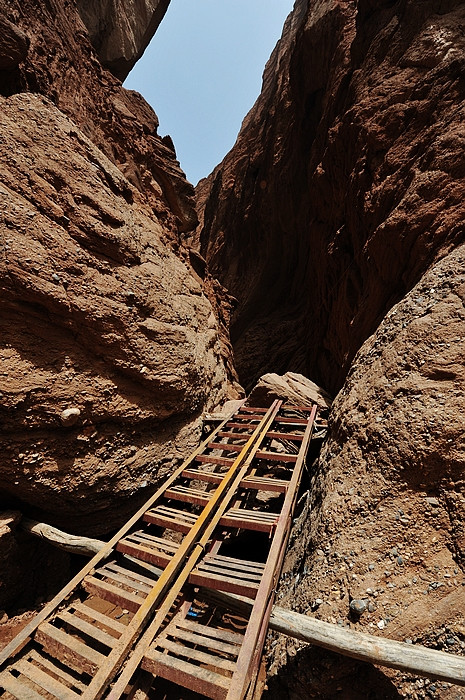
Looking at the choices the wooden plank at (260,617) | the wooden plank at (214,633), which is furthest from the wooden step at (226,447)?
the wooden plank at (214,633)

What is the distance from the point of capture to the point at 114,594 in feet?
10.2

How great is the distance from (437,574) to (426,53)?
9.42 metres

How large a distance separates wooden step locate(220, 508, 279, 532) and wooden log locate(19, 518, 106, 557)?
1.50m

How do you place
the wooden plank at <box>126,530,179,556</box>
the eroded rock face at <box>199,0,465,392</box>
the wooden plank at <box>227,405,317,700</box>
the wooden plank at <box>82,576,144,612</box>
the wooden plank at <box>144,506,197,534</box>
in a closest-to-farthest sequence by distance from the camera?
the wooden plank at <box>227,405,317,700</box> < the wooden plank at <box>82,576,144,612</box> < the wooden plank at <box>126,530,179,556</box> < the wooden plank at <box>144,506,197,534</box> < the eroded rock face at <box>199,0,465,392</box>

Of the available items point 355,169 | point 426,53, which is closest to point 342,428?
point 355,169

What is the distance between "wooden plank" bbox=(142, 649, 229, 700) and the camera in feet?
7.71

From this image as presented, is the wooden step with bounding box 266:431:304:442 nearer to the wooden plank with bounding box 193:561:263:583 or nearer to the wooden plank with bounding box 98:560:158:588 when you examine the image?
the wooden plank with bounding box 193:561:263:583

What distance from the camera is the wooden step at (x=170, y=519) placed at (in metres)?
3.99

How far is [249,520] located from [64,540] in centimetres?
237

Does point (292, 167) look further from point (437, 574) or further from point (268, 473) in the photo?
point (437, 574)

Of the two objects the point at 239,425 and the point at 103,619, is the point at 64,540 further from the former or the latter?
the point at 239,425

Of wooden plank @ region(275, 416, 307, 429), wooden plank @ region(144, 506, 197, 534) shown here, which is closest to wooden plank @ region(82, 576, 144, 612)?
wooden plank @ region(144, 506, 197, 534)

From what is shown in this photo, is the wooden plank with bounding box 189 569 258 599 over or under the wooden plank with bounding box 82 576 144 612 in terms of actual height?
over

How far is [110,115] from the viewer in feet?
25.9
